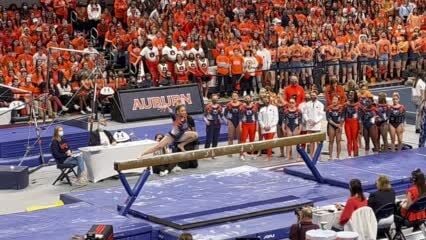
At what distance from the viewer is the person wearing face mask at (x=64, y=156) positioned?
16.0 m

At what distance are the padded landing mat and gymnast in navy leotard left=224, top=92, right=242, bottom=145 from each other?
95.3 inches

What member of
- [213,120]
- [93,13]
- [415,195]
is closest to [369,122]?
[213,120]

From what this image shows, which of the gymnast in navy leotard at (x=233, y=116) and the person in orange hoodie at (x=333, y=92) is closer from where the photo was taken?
the gymnast in navy leotard at (x=233, y=116)

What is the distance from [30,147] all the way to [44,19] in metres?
6.84

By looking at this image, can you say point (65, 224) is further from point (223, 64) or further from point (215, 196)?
point (223, 64)

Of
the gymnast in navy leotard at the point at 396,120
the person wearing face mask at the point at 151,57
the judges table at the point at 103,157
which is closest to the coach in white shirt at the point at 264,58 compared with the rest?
the person wearing face mask at the point at 151,57

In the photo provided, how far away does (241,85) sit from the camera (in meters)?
22.4

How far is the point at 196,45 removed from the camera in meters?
22.6

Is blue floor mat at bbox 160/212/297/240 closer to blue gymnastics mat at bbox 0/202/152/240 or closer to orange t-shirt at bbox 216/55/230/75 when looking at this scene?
blue gymnastics mat at bbox 0/202/152/240

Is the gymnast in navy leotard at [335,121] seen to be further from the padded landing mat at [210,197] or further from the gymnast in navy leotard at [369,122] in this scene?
the padded landing mat at [210,197]

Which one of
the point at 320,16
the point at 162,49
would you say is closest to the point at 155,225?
the point at 162,49

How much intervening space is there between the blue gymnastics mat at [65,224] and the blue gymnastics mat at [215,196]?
1.19 feet

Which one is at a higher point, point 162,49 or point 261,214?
point 162,49

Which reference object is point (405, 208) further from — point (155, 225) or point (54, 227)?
point (54, 227)
